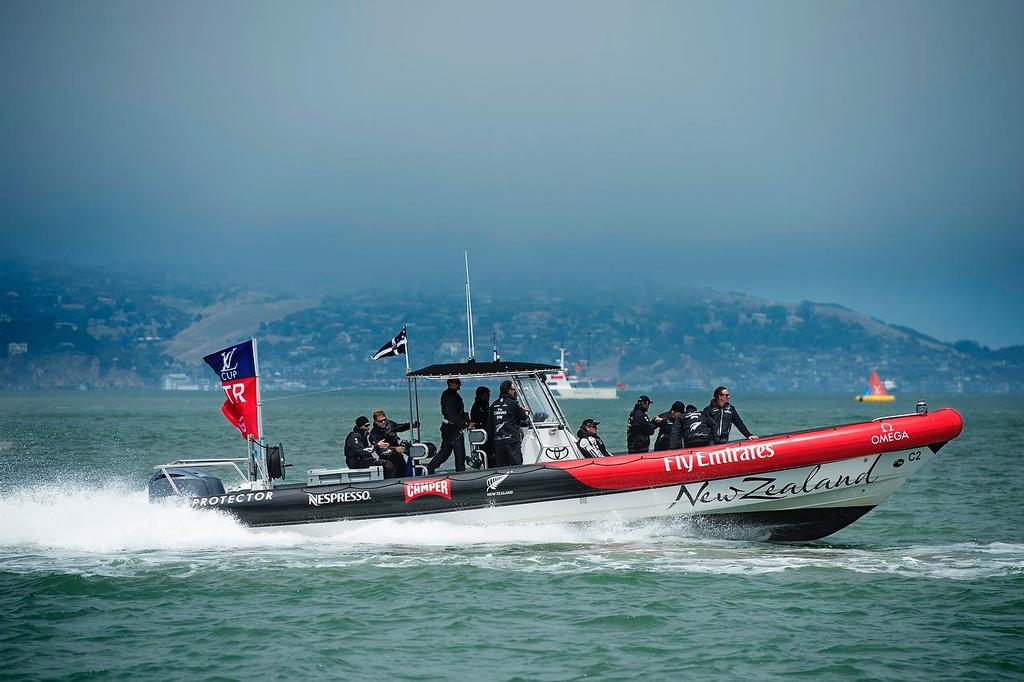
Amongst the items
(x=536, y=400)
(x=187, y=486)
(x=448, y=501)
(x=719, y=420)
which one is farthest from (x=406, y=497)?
(x=719, y=420)

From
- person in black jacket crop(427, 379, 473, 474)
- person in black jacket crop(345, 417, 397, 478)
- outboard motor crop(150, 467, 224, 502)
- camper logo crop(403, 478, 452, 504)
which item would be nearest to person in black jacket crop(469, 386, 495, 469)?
person in black jacket crop(427, 379, 473, 474)

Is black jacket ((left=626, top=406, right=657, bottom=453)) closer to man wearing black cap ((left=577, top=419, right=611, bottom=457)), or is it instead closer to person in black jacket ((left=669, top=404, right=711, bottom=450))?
man wearing black cap ((left=577, top=419, right=611, bottom=457))

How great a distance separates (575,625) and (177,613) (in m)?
3.87

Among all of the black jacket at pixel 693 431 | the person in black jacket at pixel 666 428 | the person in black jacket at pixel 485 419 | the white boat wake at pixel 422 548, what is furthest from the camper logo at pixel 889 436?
the person in black jacket at pixel 485 419

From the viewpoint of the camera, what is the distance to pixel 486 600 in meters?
11.3

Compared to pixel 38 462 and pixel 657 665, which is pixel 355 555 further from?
pixel 38 462

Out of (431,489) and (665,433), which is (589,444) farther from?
(431,489)

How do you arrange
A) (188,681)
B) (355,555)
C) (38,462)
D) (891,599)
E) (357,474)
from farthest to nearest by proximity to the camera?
(38,462) < (357,474) < (355,555) < (891,599) < (188,681)

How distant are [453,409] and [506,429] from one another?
0.73 meters

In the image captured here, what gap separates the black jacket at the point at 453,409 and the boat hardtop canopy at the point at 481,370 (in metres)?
0.24

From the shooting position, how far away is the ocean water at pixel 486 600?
932 centimetres

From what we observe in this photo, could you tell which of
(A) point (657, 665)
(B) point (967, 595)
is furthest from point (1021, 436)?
(A) point (657, 665)

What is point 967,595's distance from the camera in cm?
1140

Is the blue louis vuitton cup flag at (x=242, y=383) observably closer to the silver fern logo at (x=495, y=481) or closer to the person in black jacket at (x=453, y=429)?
the person in black jacket at (x=453, y=429)
